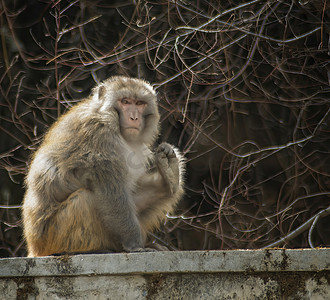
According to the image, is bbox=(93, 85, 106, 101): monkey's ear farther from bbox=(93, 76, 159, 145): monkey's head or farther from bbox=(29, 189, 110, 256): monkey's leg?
bbox=(29, 189, 110, 256): monkey's leg

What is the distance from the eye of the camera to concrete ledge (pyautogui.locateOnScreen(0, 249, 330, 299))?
2.63 meters

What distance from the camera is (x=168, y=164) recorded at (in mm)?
4238

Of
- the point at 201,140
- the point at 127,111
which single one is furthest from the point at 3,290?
the point at 201,140

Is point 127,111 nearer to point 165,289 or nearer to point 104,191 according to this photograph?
point 104,191

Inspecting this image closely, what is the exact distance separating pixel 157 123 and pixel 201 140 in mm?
1870

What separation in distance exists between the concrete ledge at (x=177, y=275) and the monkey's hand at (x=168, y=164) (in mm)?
1541

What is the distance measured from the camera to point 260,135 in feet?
21.0

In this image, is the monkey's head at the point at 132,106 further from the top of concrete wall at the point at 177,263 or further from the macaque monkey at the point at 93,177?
the top of concrete wall at the point at 177,263

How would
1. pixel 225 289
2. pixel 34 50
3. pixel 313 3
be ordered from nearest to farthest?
pixel 225 289 → pixel 313 3 → pixel 34 50

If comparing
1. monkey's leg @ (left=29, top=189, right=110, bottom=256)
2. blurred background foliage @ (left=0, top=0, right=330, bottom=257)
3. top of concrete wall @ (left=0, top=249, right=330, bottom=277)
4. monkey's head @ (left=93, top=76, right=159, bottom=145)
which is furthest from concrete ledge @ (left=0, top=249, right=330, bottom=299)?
blurred background foliage @ (left=0, top=0, right=330, bottom=257)

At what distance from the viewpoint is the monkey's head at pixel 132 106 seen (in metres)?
3.92

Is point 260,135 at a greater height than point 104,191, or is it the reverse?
point 104,191

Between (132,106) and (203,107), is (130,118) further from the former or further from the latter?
(203,107)

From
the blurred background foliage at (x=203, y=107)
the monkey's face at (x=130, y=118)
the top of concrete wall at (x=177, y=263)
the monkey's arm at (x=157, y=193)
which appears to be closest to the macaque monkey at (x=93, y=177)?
the monkey's face at (x=130, y=118)
